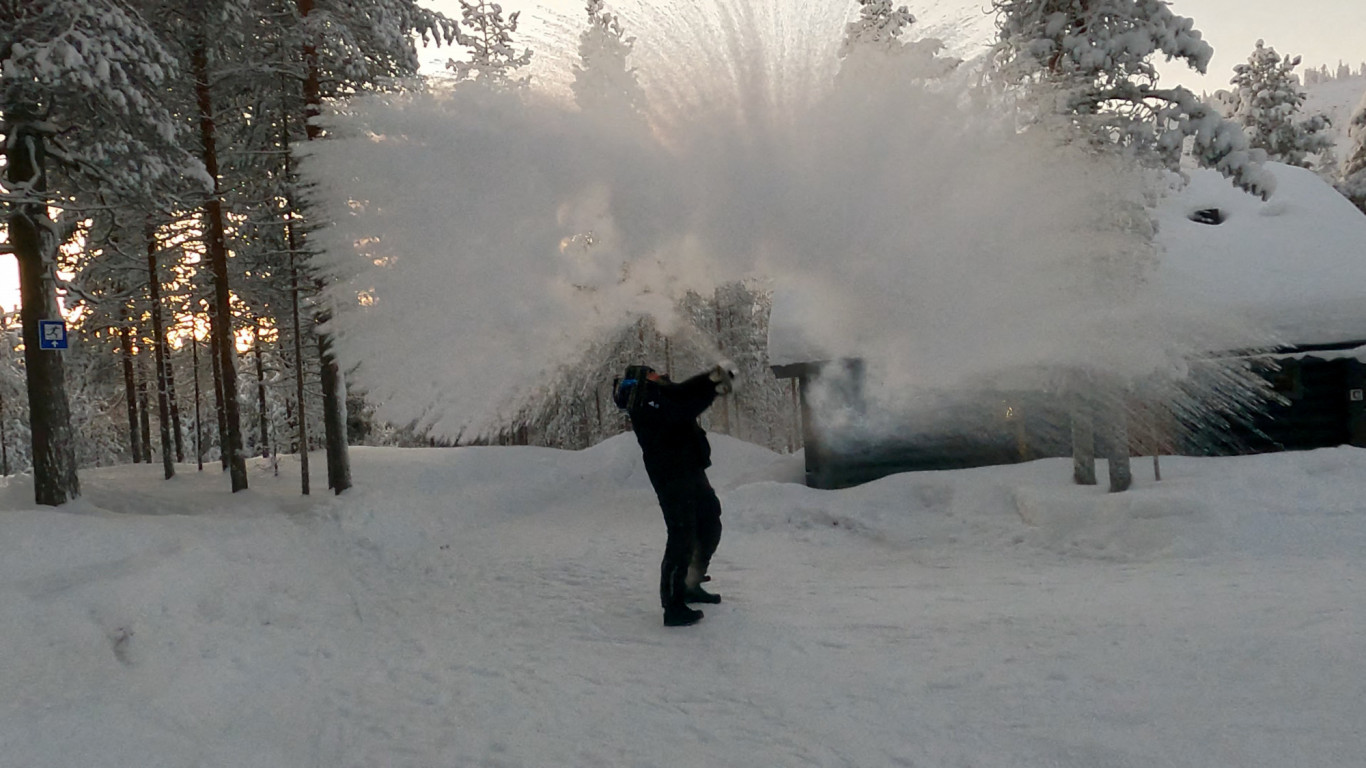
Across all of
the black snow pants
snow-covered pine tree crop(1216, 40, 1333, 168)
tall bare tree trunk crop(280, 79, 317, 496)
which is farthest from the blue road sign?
snow-covered pine tree crop(1216, 40, 1333, 168)

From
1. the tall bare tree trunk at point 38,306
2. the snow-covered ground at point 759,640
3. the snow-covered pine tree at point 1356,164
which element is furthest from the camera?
the snow-covered pine tree at point 1356,164

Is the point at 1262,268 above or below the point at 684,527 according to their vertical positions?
above

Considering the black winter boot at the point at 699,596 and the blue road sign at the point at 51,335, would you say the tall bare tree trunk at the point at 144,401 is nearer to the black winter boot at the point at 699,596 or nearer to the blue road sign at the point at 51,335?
the blue road sign at the point at 51,335

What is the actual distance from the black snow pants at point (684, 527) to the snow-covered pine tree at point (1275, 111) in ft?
103

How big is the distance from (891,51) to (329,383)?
12.2 m

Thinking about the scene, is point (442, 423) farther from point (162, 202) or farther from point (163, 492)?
point (163, 492)

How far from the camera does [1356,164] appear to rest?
29.1m

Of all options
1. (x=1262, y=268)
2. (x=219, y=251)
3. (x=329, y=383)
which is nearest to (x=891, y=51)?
(x=1262, y=268)

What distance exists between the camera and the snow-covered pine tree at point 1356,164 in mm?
27234

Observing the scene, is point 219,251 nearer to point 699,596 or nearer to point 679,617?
point 699,596

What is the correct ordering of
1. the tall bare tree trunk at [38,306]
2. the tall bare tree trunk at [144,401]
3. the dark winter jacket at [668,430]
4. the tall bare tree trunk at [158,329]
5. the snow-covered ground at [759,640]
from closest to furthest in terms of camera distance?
the snow-covered ground at [759,640] → the dark winter jacket at [668,430] → the tall bare tree trunk at [38,306] → the tall bare tree trunk at [158,329] → the tall bare tree trunk at [144,401]

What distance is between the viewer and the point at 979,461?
1595cm

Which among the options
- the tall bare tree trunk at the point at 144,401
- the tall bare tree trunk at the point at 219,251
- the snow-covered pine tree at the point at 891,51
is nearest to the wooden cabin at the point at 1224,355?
the snow-covered pine tree at the point at 891,51

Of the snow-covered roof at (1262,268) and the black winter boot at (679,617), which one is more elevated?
the snow-covered roof at (1262,268)
